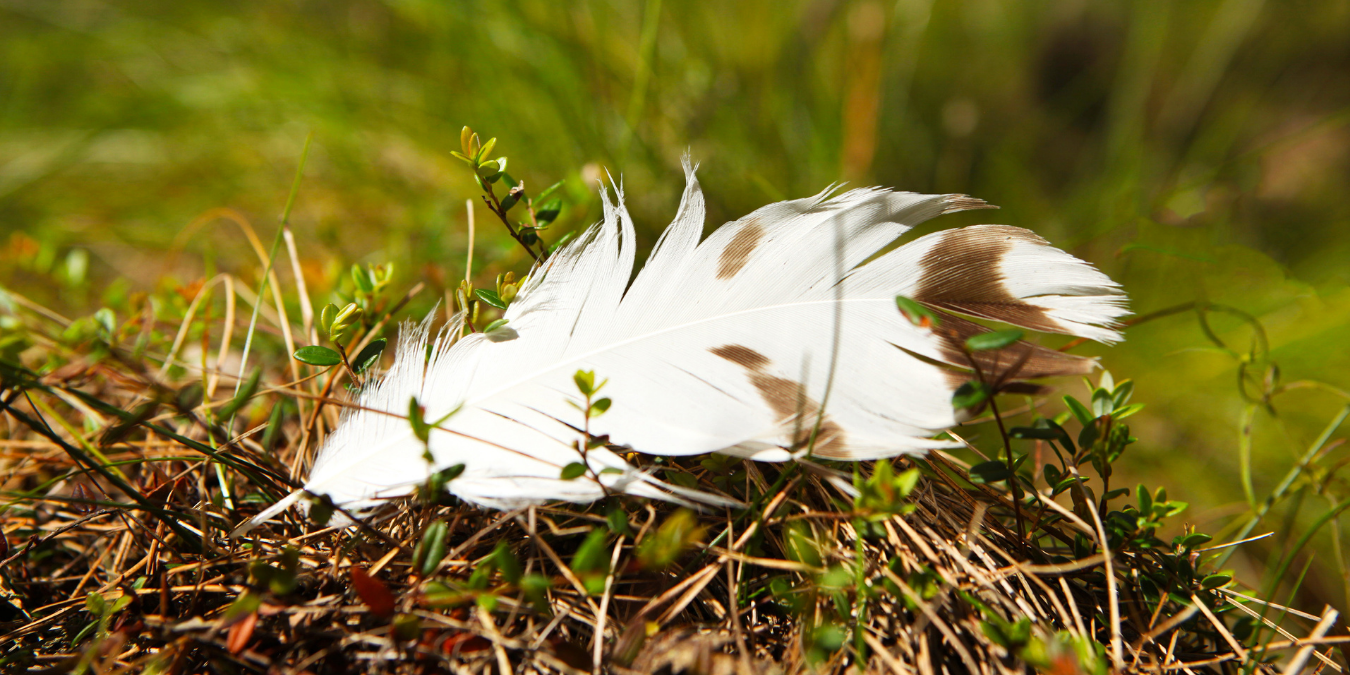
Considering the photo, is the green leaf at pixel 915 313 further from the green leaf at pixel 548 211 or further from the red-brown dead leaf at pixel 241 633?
the red-brown dead leaf at pixel 241 633

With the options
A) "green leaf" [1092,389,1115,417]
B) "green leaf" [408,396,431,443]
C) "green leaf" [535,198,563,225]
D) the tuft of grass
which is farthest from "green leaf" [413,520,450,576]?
"green leaf" [1092,389,1115,417]

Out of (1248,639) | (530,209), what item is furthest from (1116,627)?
(530,209)

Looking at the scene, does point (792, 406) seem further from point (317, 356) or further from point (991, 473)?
point (317, 356)

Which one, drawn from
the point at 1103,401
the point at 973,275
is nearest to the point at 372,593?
the point at 973,275

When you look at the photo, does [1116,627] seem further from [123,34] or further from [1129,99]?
[123,34]

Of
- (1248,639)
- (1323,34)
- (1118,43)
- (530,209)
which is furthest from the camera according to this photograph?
(1118,43)

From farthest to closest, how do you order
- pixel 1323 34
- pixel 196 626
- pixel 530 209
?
pixel 1323 34
pixel 530 209
pixel 196 626

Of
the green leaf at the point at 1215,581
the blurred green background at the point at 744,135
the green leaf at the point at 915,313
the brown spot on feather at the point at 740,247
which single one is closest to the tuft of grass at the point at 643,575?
the green leaf at the point at 1215,581
